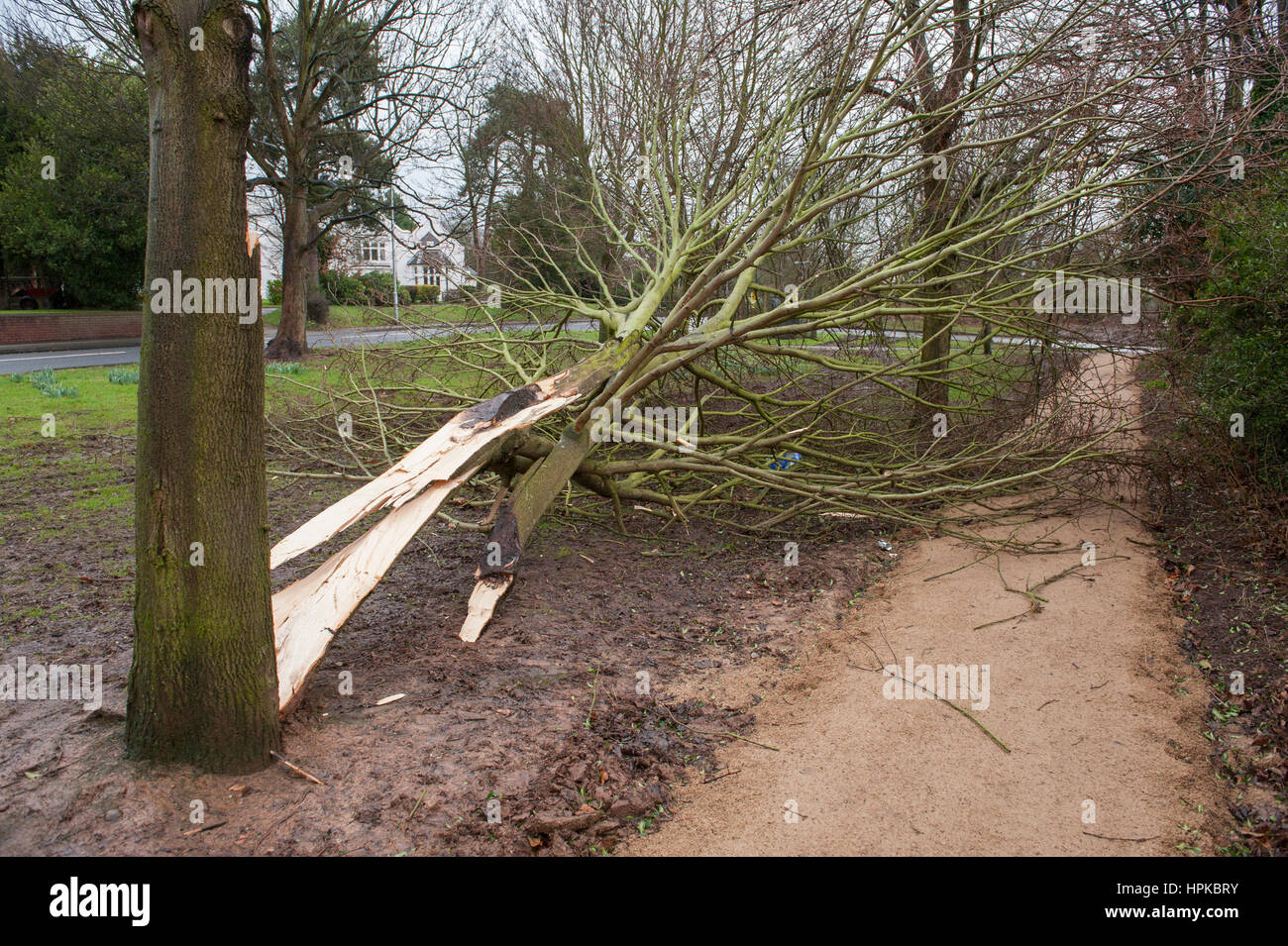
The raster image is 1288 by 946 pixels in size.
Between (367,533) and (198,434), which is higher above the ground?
(198,434)

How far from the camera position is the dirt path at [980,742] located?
3.28 meters

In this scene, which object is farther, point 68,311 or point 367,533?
point 68,311

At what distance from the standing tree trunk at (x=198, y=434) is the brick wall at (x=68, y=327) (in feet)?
67.7

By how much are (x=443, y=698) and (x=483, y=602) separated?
102 cm

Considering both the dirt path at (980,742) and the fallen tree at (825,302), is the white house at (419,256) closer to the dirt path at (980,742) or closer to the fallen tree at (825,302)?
the fallen tree at (825,302)

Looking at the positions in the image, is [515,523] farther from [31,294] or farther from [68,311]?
[31,294]

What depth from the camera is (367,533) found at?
14.8 feet

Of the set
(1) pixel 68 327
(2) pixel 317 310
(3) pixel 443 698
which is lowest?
(3) pixel 443 698

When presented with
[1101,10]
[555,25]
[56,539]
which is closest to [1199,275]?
[1101,10]

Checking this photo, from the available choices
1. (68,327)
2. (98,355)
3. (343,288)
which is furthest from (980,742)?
(68,327)

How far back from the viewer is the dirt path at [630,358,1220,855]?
328cm

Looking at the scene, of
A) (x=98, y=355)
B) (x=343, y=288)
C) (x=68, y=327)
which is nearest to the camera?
(x=343, y=288)

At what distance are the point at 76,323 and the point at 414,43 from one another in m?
13.6

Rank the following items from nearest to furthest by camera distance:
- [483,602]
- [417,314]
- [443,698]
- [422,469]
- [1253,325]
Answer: [443,698]
[422,469]
[483,602]
[1253,325]
[417,314]
